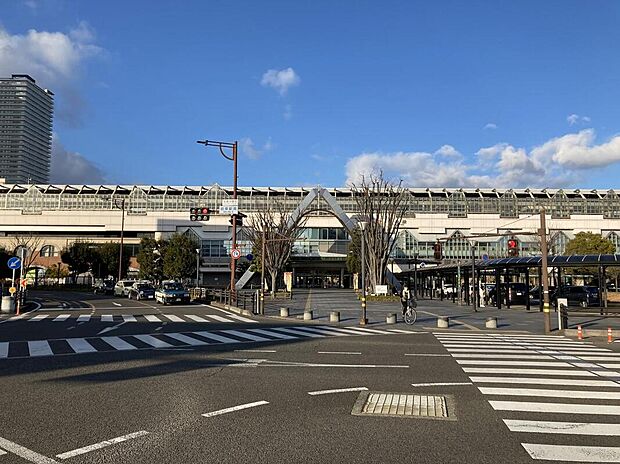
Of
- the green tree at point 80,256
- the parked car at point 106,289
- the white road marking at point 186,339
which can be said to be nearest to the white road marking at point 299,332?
the white road marking at point 186,339

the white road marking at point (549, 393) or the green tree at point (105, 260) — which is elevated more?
the green tree at point (105, 260)

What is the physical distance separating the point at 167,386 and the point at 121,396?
1012mm

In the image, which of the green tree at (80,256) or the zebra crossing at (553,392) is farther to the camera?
the green tree at (80,256)

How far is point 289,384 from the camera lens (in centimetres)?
964

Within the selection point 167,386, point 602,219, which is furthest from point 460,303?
point 602,219

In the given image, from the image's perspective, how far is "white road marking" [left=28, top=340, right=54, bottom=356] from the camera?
1342 centimetres

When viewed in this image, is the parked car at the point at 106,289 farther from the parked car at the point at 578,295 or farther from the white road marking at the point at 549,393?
the white road marking at the point at 549,393

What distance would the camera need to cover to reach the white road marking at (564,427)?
22.0ft

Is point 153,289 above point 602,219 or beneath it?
beneath

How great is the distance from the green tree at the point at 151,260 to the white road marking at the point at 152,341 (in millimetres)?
52182

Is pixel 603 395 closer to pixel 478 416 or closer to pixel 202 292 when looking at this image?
pixel 478 416

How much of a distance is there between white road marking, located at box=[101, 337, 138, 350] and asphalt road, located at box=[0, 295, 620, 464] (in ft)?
1.36

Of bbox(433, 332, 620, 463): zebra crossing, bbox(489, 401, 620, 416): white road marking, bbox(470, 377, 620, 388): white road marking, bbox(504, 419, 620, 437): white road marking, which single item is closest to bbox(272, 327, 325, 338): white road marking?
bbox(433, 332, 620, 463): zebra crossing

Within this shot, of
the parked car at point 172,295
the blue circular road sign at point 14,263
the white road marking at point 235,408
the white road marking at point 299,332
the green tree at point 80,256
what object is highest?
the green tree at point 80,256
